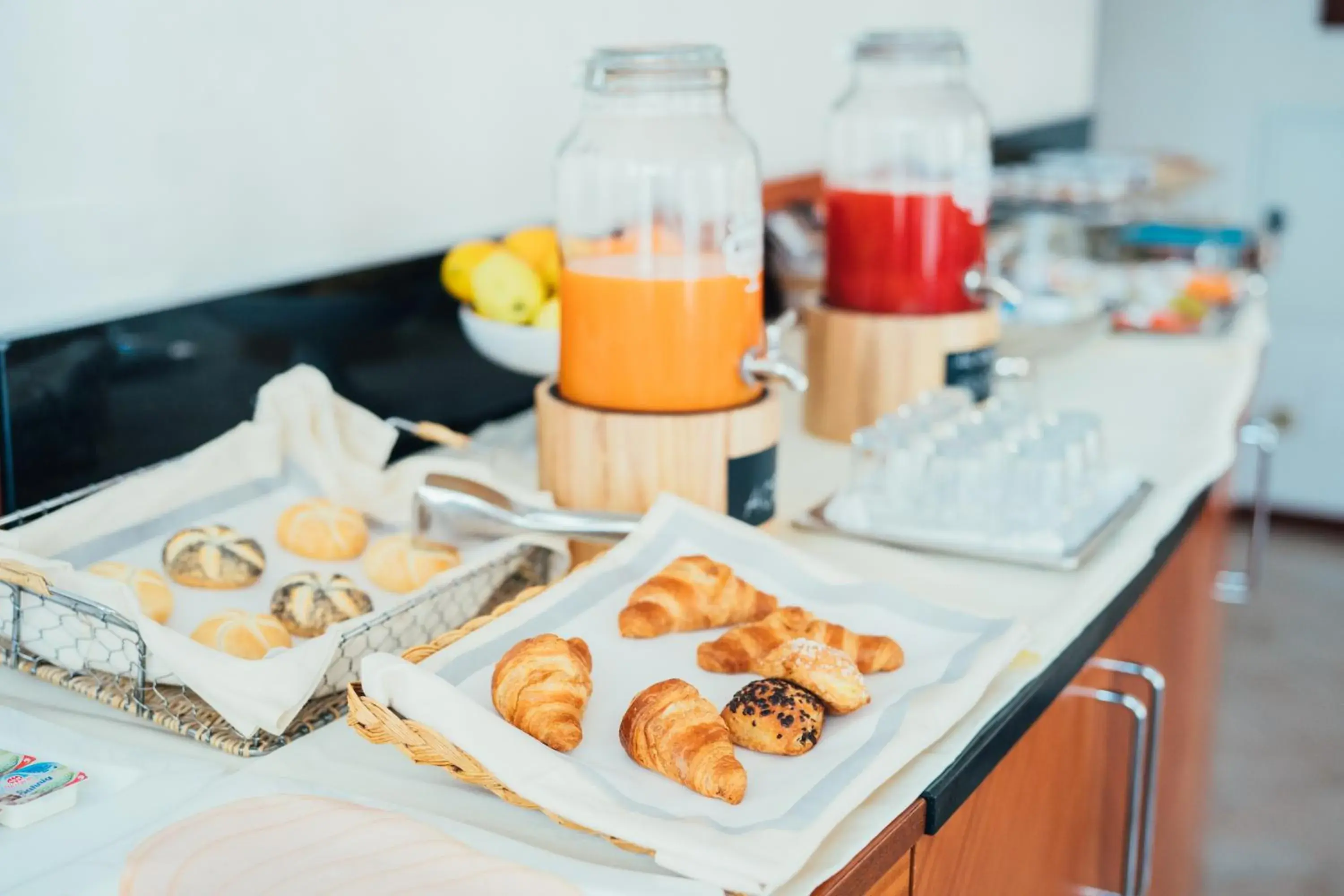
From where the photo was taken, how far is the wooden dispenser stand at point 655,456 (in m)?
1.02

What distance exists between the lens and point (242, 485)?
3.27 ft

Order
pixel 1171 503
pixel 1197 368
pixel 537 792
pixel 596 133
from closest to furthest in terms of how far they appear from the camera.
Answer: pixel 537 792, pixel 596 133, pixel 1171 503, pixel 1197 368

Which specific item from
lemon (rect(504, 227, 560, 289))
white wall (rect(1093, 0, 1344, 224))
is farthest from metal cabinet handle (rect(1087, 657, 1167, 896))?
→ white wall (rect(1093, 0, 1344, 224))

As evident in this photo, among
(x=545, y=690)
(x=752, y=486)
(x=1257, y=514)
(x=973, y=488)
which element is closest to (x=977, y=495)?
(x=973, y=488)

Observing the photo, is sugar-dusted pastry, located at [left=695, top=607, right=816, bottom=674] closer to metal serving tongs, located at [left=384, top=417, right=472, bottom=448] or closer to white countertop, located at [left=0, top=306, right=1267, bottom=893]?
white countertop, located at [left=0, top=306, right=1267, bottom=893]

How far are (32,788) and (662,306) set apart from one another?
0.52 m

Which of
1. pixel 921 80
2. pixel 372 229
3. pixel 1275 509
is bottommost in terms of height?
pixel 1275 509

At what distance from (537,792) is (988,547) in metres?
0.51

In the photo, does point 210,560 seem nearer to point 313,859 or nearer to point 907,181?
point 313,859

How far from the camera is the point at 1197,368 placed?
5.60 ft

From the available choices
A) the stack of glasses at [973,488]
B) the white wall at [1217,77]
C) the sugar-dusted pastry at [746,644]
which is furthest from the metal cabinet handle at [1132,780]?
the white wall at [1217,77]

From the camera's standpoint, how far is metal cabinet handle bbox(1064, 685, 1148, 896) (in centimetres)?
105

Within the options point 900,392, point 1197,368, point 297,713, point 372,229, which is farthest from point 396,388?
point 1197,368

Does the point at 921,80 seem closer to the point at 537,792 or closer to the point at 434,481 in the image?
the point at 434,481
